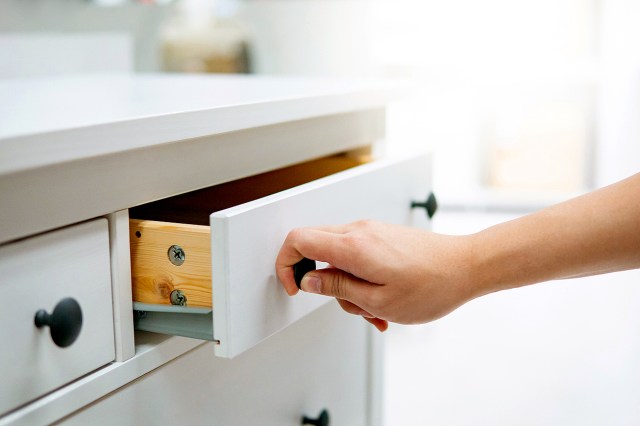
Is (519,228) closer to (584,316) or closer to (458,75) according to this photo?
(584,316)

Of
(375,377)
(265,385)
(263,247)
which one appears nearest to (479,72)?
(375,377)

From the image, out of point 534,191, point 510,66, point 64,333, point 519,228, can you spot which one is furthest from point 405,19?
point 64,333

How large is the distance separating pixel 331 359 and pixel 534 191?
5.39ft

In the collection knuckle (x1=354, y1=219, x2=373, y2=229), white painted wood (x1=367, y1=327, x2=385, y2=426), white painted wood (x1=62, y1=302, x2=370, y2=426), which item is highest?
knuckle (x1=354, y1=219, x2=373, y2=229)

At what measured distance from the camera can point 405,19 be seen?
238 centimetres

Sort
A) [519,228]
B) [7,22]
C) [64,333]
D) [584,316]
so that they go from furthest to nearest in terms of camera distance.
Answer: [584,316] → [7,22] → [519,228] → [64,333]

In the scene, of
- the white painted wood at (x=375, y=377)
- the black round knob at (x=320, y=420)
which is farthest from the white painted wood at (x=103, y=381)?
the white painted wood at (x=375, y=377)

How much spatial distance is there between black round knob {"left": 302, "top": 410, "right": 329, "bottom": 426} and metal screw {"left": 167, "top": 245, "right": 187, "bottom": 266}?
0.97 ft

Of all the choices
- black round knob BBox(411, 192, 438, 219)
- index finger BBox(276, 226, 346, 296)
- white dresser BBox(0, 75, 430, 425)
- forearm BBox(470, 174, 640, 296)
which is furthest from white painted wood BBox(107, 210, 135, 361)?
black round knob BBox(411, 192, 438, 219)

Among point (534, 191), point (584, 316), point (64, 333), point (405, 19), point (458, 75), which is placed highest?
point (405, 19)

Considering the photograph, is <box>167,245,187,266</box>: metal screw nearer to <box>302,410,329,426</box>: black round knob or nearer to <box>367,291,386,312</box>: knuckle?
<box>367,291,386,312</box>: knuckle

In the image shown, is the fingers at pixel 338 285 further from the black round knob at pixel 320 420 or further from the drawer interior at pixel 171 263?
the black round knob at pixel 320 420

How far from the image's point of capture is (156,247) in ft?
1.76

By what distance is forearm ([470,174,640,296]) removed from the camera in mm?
558
